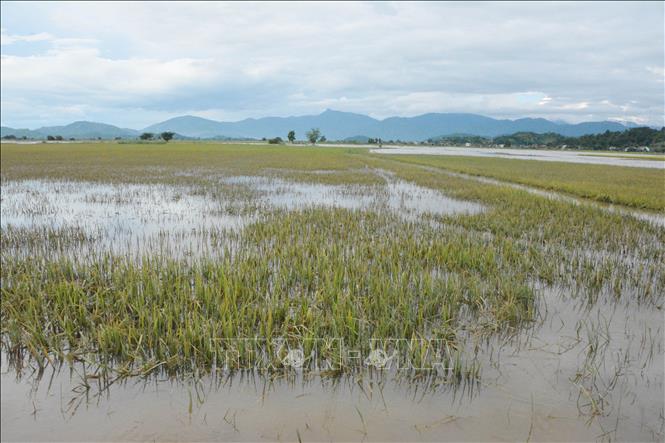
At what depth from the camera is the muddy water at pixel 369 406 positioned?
95.1 inches

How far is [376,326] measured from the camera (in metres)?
3.54

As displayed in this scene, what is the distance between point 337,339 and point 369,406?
2.32 feet

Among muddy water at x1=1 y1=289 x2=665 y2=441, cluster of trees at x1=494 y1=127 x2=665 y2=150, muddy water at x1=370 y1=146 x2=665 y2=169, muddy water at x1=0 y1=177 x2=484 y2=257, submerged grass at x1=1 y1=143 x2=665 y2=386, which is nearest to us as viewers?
muddy water at x1=1 y1=289 x2=665 y2=441

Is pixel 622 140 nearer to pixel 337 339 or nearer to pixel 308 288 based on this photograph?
pixel 308 288

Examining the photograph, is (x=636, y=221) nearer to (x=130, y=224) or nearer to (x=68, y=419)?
(x=68, y=419)

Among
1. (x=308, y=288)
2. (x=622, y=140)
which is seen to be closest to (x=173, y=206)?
(x=308, y=288)

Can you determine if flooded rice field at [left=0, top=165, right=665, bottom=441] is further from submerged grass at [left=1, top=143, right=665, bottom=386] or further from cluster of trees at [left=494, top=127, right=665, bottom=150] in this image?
cluster of trees at [left=494, top=127, right=665, bottom=150]

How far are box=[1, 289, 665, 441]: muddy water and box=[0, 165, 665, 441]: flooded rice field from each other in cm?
1

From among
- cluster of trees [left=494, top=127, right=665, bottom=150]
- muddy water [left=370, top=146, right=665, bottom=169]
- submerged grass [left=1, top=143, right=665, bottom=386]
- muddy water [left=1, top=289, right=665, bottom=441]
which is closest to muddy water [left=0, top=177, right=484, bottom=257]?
submerged grass [left=1, top=143, right=665, bottom=386]

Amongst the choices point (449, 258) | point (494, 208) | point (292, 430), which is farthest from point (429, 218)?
point (292, 430)

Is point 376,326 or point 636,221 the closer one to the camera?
point 376,326

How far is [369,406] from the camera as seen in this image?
2.65 metres

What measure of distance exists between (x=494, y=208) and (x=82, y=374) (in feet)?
31.3

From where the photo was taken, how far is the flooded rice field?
2.52m
